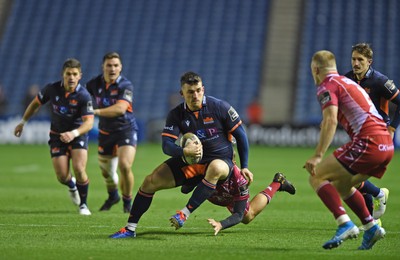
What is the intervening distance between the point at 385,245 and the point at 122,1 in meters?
29.5

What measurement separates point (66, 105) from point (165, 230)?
2904 mm

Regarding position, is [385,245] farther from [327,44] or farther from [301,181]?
[327,44]

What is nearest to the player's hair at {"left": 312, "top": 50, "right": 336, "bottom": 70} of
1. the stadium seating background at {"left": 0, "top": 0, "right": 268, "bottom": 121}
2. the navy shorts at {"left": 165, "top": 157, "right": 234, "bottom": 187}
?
the navy shorts at {"left": 165, "top": 157, "right": 234, "bottom": 187}

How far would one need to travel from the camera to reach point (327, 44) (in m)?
32.5

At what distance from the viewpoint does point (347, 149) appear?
7.48 metres

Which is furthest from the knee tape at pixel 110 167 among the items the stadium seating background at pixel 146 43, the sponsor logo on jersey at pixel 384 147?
the stadium seating background at pixel 146 43

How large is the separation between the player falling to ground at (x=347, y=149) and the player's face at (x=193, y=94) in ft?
4.79

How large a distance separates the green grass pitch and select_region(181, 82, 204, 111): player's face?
Result: 1.49 meters

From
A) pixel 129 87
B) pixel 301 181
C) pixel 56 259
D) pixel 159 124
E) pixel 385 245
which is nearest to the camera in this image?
pixel 56 259

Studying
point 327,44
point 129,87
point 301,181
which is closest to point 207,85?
point 327,44

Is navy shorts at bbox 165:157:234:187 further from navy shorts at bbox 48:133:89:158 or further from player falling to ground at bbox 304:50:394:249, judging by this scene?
navy shorts at bbox 48:133:89:158

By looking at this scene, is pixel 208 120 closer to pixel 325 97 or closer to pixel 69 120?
pixel 325 97

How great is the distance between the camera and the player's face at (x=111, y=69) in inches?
449

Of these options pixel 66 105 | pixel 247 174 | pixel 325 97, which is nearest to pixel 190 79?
pixel 247 174
